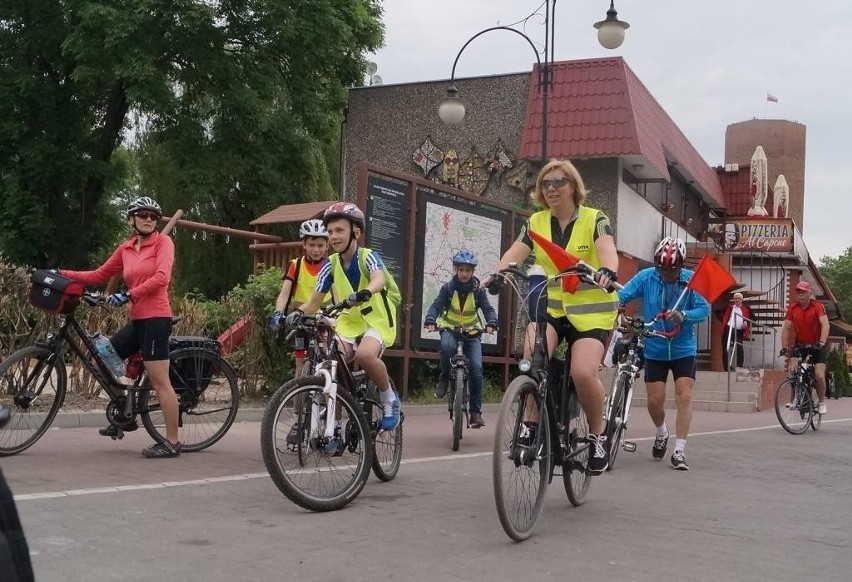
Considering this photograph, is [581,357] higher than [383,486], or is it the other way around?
[581,357]

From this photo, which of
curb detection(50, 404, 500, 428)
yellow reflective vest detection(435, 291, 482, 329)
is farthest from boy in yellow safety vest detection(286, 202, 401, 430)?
yellow reflective vest detection(435, 291, 482, 329)

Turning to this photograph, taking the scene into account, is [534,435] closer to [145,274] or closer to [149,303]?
[149,303]

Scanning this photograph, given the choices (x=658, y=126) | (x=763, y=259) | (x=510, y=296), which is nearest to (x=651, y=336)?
(x=510, y=296)

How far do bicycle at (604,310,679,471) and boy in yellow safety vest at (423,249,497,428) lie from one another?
1.73 meters

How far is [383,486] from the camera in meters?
6.68

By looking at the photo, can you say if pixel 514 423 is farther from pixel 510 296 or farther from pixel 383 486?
pixel 510 296

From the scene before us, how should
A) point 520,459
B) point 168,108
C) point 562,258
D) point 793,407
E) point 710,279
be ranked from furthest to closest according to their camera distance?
point 168,108
point 793,407
point 710,279
point 562,258
point 520,459

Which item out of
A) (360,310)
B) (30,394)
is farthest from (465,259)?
(30,394)

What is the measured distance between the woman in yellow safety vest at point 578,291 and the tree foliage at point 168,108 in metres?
20.0

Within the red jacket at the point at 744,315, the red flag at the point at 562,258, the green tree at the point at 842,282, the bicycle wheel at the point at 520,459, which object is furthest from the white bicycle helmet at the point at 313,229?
the green tree at the point at 842,282

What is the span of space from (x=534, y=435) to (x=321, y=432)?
4.00 feet

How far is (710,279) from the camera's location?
7.93 meters

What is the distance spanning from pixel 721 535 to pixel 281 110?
2371 cm

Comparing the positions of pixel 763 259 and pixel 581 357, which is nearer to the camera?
pixel 581 357
